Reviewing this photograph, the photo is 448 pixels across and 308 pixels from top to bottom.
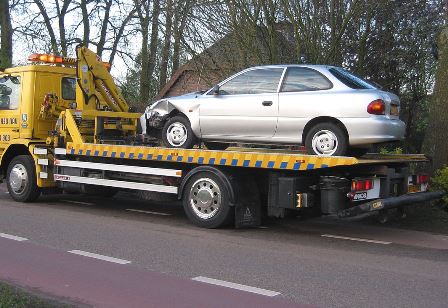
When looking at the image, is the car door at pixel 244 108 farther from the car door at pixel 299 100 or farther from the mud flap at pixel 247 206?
the mud flap at pixel 247 206

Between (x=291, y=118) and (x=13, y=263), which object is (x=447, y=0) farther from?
(x=13, y=263)

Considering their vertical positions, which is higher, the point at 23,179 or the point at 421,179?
the point at 421,179

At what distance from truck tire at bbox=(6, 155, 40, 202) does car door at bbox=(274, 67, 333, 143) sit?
17.4 ft

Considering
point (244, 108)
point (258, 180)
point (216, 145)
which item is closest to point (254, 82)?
point (244, 108)

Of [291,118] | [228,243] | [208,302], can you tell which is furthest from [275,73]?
[208,302]

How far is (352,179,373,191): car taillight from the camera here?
7.78 meters

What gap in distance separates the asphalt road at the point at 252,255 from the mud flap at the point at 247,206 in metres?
0.18

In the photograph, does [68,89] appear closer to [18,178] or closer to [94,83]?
[94,83]

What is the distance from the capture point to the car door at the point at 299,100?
8133 mm

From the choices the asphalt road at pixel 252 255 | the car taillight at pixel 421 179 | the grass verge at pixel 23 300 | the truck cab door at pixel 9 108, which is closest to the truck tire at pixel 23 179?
the truck cab door at pixel 9 108

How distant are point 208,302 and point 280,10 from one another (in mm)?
8879

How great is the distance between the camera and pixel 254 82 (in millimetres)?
8891

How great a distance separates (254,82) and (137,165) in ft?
8.52

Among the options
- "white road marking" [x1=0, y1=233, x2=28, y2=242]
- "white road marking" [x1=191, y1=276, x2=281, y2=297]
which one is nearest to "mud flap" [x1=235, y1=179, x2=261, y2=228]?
"white road marking" [x1=191, y1=276, x2=281, y2=297]
